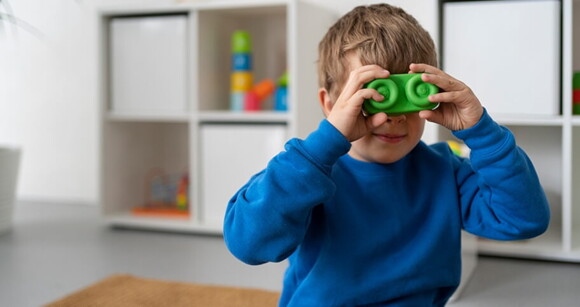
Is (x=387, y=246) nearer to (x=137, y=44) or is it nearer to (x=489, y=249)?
(x=489, y=249)

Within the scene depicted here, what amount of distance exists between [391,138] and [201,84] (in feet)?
4.39

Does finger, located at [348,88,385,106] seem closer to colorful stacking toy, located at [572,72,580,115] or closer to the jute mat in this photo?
the jute mat

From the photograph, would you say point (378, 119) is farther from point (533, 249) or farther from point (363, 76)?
point (533, 249)

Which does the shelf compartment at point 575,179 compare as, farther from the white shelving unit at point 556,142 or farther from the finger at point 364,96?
the finger at point 364,96

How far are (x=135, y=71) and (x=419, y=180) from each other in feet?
4.71

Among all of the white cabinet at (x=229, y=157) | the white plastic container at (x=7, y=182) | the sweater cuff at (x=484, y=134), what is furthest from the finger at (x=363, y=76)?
the white plastic container at (x=7, y=182)

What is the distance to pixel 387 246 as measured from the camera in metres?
0.86

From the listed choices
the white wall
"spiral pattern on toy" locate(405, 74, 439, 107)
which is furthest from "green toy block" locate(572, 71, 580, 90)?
the white wall

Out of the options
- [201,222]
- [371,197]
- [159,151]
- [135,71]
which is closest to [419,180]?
[371,197]

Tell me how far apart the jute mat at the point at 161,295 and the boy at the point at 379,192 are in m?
0.53

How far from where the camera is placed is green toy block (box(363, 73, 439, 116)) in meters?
0.73

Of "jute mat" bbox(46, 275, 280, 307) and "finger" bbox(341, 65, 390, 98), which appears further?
"jute mat" bbox(46, 275, 280, 307)

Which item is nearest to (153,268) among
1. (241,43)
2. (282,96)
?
(282,96)

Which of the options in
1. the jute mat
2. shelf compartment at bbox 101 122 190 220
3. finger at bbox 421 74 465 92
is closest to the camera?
finger at bbox 421 74 465 92
